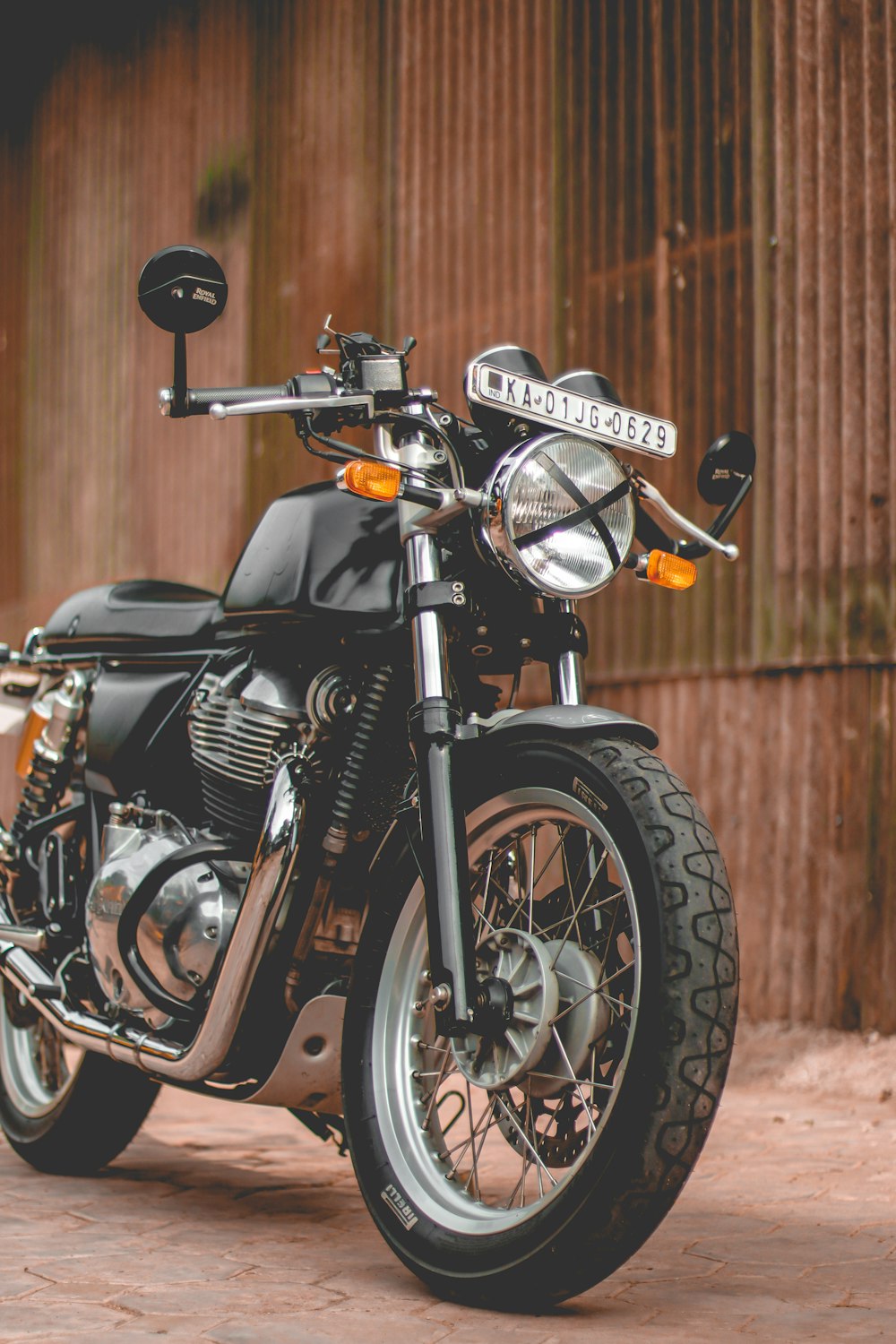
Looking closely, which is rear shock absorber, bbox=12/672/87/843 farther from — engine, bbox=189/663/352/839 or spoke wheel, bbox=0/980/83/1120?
engine, bbox=189/663/352/839

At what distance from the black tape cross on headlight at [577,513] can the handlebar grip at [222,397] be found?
50 centimetres

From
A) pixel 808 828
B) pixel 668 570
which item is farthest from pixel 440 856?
pixel 808 828

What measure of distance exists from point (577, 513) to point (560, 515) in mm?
29

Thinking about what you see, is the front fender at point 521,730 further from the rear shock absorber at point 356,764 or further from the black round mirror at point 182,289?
the black round mirror at point 182,289

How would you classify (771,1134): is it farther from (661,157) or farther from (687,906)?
(661,157)

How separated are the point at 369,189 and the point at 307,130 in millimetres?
675

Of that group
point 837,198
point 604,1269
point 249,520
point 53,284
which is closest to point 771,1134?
point 604,1269

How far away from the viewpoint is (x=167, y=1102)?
209 inches

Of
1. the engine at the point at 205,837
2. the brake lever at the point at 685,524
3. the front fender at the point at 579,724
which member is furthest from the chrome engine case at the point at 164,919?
the brake lever at the point at 685,524

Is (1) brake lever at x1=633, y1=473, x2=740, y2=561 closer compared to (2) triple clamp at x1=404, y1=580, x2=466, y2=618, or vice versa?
(2) triple clamp at x1=404, y1=580, x2=466, y2=618

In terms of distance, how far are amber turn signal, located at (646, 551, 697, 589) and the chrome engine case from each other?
1029 millimetres

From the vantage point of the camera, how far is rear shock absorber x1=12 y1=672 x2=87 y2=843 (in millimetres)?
4035

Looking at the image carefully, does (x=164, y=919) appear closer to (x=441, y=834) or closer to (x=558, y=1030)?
(x=441, y=834)

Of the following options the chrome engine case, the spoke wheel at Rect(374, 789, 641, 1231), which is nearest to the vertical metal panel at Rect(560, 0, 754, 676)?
the chrome engine case
